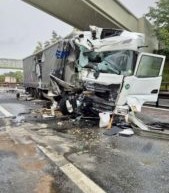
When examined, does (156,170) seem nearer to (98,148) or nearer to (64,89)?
(98,148)

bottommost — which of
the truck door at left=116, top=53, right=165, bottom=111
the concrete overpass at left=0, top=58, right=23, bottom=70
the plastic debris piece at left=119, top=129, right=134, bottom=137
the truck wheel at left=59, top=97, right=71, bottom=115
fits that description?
the concrete overpass at left=0, top=58, right=23, bottom=70

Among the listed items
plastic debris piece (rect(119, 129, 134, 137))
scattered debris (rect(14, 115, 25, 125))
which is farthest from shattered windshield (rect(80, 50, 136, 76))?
scattered debris (rect(14, 115, 25, 125))

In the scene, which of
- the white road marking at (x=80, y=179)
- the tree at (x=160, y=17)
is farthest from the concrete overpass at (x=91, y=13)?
the white road marking at (x=80, y=179)

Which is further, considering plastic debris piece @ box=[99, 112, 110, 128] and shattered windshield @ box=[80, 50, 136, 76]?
shattered windshield @ box=[80, 50, 136, 76]

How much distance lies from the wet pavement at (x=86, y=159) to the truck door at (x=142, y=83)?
1.39 meters

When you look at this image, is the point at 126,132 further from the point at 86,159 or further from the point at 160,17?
the point at 160,17

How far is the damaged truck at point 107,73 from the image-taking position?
1018 cm

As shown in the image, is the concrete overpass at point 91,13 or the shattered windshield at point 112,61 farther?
the concrete overpass at point 91,13

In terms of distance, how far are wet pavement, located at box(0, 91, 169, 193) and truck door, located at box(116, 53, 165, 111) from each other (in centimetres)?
139

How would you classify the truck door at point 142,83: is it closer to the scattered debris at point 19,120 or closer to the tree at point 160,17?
the scattered debris at point 19,120

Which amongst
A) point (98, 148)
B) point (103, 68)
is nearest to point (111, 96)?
point (103, 68)

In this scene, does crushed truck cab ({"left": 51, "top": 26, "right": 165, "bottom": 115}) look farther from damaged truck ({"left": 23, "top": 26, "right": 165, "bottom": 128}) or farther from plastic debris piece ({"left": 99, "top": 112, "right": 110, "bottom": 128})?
plastic debris piece ({"left": 99, "top": 112, "right": 110, "bottom": 128})

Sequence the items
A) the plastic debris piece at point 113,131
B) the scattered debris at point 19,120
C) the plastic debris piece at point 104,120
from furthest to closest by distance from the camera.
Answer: the scattered debris at point 19,120 → the plastic debris piece at point 104,120 → the plastic debris piece at point 113,131

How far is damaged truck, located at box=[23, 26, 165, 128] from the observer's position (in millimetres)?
10180
